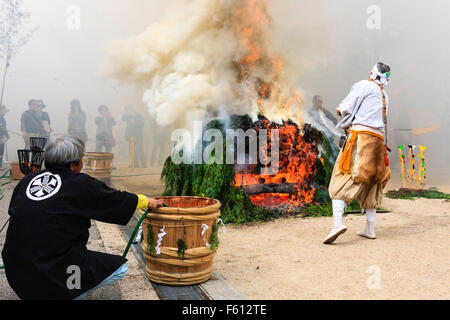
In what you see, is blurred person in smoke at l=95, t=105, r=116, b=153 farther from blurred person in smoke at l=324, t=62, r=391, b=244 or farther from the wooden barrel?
blurred person in smoke at l=324, t=62, r=391, b=244

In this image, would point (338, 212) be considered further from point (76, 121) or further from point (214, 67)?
point (76, 121)

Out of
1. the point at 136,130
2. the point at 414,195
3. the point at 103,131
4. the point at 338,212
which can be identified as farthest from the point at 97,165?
the point at 414,195

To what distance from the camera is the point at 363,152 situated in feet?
14.7

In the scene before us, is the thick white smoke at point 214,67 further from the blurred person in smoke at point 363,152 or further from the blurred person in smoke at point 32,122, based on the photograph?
the blurred person in smoke at point 32,122

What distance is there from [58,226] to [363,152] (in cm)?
354

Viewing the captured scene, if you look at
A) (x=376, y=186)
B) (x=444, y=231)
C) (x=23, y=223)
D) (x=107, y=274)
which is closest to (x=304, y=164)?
(x=376, y=186)

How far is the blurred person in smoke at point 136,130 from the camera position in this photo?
14883 millimetres

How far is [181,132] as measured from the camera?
6.19 meters

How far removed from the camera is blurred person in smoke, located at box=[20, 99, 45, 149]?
37.0 ft

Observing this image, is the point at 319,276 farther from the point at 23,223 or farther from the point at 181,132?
the point at 181,132

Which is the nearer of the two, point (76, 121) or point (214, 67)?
point (214, 67)

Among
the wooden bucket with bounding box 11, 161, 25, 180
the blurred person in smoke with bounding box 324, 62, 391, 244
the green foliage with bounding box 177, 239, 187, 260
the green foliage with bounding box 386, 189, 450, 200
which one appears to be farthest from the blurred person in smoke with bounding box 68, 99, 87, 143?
the green foliage with bounding box 177, 239, 187, 260

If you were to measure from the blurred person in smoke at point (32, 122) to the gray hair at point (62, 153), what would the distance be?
9.89 metres

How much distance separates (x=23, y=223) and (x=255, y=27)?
6.21 metres
